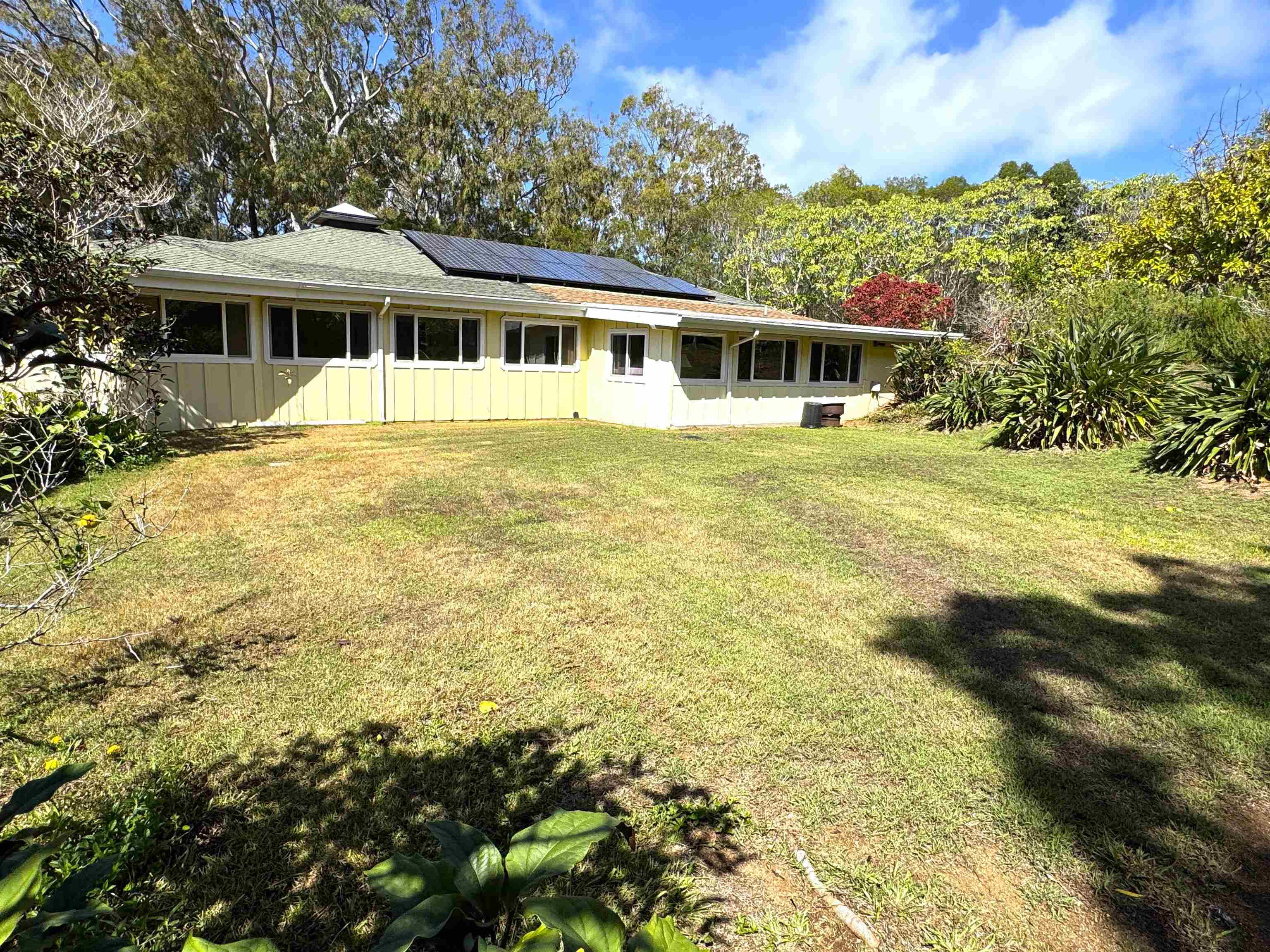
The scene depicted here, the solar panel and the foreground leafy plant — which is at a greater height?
the solar panel

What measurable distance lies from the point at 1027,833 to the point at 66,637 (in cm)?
469

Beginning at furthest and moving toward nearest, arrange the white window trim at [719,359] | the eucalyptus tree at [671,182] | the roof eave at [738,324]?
the eucalyptus tree at [671,182], the white window trim at [719,359], the roof eave at [738,324]

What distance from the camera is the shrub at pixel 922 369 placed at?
695 inches

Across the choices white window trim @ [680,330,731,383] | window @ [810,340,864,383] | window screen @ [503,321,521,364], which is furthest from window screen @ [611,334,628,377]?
window @ [810,340,864,383]

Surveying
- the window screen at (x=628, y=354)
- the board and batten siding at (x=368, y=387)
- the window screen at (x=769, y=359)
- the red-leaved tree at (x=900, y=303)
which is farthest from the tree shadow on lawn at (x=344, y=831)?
the red-leaved tree at (x=900, y=303)

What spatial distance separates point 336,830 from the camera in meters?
2.45

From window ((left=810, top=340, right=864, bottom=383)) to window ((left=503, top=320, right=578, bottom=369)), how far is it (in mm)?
5783

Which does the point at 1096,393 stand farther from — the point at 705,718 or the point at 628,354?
the point at 705,718

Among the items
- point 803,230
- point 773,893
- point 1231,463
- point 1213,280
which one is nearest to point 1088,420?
point 1231,463

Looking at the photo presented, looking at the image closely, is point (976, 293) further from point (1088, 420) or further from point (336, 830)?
point (336, 830)

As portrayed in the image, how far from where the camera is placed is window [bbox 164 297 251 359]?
11.8 m

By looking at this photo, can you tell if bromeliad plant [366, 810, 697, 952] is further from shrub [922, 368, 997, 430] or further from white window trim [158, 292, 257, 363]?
shrub [922, 368, 997, 430]

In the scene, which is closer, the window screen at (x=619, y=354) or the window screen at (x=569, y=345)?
the window screen at (x=619, y=354)

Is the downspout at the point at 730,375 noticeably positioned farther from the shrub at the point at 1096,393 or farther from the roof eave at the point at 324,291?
the shrub at the point at 1096,393
